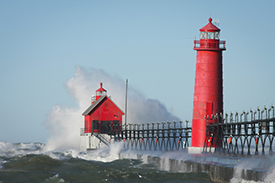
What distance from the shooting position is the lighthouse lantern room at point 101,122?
60.6 meters

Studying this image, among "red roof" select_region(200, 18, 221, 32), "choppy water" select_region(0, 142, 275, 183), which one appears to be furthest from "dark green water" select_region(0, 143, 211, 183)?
"red roof" select_region(200, 18, 221, 32)

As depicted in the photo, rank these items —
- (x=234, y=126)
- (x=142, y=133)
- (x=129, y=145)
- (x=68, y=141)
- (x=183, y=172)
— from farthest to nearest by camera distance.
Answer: (x=68, y=141)
(x=129, y=145)
(x=142, y=133)
(x=234, y=126)
(x=183, y=172)

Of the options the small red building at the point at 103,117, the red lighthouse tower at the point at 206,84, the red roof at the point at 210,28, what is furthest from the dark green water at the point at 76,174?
the small red building at the point at 103,117

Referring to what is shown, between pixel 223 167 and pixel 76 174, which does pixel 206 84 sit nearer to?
pixel 76 174

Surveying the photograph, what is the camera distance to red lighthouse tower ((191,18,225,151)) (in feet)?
127

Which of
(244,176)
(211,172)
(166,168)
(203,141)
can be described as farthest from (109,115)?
(244,176)

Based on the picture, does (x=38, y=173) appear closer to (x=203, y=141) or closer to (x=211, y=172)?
(x=211, y=172)

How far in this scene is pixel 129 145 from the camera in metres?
59.3

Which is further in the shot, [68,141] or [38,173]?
[68,141]

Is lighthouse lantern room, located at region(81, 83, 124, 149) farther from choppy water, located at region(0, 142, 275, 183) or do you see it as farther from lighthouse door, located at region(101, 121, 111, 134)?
choppy water, located at region(0, 142, 275, 183)

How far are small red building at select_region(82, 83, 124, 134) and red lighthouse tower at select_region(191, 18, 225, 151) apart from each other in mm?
23238

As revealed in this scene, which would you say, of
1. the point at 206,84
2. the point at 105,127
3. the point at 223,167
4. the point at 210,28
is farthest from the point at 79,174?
the point at 105,127

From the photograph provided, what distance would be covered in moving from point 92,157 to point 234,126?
1594 centimetres

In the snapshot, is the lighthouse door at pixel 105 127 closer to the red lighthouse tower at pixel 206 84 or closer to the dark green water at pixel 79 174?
the red lighthouse tower at pixel 206 84
